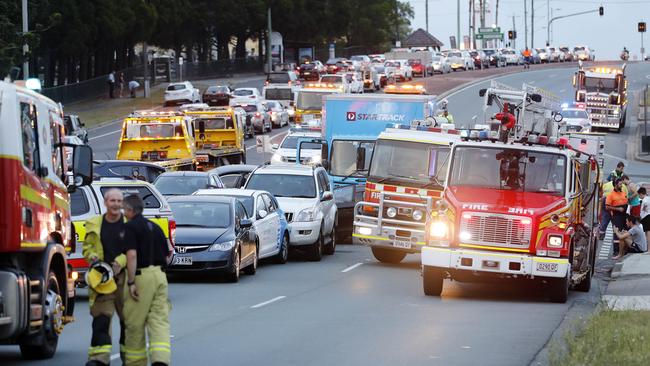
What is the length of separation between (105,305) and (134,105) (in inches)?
2969

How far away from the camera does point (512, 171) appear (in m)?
21.6

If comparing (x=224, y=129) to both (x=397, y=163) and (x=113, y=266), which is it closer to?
(x=397, y=163)

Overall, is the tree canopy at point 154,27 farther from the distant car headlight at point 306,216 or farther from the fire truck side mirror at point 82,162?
the fire truck side mirror at point 82,162

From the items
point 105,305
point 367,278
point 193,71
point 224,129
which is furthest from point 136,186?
point 193,71

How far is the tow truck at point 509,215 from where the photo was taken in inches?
813

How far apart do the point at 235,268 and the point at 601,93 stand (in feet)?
174

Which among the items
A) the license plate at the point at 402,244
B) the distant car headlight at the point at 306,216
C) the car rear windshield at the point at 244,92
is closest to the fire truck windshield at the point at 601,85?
the car rear windshield at the point at 244,92

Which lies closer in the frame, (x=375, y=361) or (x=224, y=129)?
(x=375, y=361)

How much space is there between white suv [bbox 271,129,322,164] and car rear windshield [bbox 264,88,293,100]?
3268cm

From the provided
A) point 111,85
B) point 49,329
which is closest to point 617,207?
point 49,329

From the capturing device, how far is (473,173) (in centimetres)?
2177

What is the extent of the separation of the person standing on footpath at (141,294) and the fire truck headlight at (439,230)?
942 centimetres

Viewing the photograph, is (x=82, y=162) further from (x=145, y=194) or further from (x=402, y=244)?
(x=402, y=244)

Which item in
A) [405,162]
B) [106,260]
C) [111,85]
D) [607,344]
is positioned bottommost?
[111,85]
